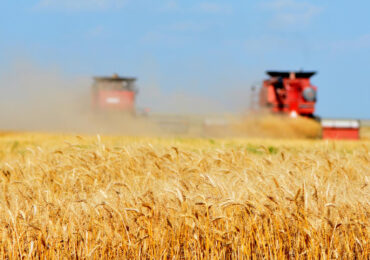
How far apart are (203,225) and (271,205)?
0.59m

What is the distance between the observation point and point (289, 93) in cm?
2328

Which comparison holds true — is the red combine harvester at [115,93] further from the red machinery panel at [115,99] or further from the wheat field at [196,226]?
the wheat field at [196,226]

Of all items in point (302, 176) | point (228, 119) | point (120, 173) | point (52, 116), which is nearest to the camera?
point (302, 176)

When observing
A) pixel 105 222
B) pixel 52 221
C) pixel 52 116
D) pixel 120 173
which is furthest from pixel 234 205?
pixel 52 116

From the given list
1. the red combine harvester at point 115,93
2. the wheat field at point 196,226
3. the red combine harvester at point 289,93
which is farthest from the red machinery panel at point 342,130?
the wheat field at point 196,226

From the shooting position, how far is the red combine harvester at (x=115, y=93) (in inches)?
935

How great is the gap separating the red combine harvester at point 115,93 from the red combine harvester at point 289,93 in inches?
224

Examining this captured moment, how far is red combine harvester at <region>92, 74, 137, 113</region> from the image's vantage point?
23750mm

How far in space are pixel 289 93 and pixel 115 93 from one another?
291 inches

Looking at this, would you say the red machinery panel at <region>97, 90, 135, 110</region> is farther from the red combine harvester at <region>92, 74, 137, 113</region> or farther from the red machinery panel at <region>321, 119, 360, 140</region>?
the red machinery panel at <region>321, 119, 360, 140</region>

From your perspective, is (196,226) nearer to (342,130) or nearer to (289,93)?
(342,130)

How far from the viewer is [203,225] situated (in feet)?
14.2

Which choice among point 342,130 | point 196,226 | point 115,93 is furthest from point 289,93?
point 196,226

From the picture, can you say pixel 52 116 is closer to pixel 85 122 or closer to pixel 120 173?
pixel 85 122
